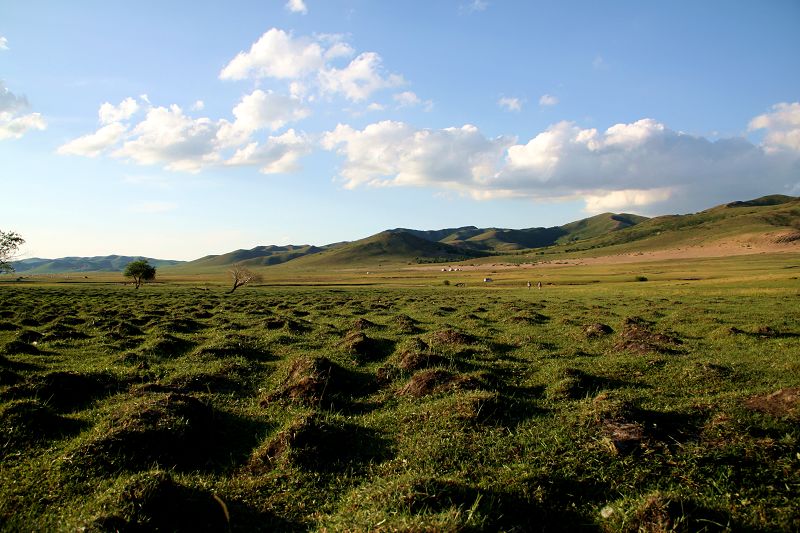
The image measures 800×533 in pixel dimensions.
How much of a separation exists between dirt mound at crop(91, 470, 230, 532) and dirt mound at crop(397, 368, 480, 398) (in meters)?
8.29

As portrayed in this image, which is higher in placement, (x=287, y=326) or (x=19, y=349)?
(x=19, y=349)

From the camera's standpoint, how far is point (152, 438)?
35.9 feet

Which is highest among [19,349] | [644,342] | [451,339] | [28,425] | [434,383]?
[19,349]

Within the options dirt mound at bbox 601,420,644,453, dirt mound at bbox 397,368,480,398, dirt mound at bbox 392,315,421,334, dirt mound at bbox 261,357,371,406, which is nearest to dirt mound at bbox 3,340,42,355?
dirt mound at bbox 261,357,371,406

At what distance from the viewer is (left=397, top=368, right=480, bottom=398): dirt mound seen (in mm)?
15430

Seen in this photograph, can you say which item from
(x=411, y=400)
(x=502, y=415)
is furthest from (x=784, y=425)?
(x=411, y=400)

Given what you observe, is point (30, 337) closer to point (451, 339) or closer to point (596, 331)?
point (451, 339)

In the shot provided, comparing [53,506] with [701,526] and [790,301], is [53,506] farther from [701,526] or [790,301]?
[790,301]

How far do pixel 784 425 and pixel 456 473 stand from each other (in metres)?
8.47

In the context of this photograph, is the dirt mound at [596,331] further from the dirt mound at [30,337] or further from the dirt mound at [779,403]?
the dirt mound at [30,337]

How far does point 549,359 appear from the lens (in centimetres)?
2139

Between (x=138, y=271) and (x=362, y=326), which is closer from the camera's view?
(x=362, y=326)

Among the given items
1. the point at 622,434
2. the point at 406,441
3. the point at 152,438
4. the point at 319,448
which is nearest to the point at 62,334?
the point at 152,438

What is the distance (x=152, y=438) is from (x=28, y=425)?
399 cm
